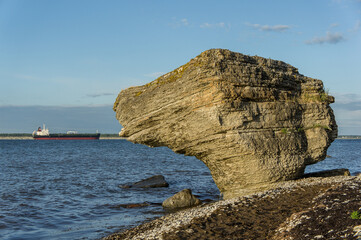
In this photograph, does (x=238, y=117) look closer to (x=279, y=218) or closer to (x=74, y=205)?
(x=279, y=218)

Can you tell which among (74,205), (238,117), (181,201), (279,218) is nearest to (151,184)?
(74,205)

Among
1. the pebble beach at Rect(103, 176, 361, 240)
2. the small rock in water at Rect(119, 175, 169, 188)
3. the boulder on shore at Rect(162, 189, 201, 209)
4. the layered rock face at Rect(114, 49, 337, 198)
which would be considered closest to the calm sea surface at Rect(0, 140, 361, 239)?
the boulder on shore at Rect(162, 189, 201, 209)

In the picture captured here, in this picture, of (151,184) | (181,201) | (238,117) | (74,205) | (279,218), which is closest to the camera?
(279,218)

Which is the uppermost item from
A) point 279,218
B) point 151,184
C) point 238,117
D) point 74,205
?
point 238,117

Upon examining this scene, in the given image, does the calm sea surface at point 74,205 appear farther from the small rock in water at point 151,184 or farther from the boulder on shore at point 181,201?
the small rock in water at point 151,184

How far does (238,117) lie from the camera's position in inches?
623

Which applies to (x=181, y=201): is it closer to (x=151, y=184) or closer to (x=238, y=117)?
(x=238, y=117)

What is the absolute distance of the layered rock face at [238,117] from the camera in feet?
51.9

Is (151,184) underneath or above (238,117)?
underneath

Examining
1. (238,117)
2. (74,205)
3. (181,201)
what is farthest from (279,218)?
(74,205)

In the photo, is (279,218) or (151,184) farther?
(151,184)

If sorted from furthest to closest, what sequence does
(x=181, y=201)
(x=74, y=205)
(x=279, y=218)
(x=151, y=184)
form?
1. (x=151, y=184)
2. (x=74, y=205)
3. (x=181, y=201)
4. (x=279, y=218)

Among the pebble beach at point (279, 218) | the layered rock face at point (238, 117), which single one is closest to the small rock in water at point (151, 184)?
the layered rock face at point (238, 117)

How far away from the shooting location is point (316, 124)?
59.0 ft
